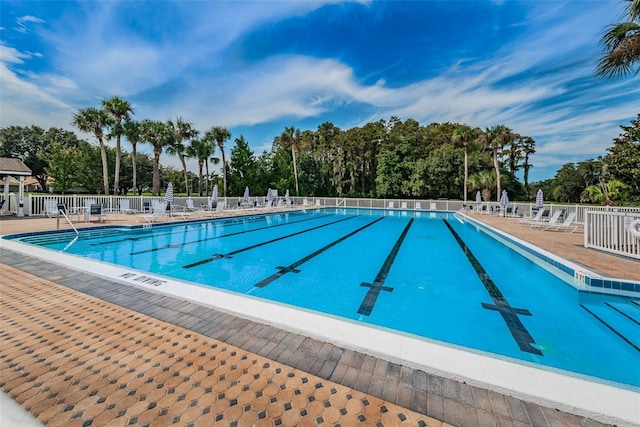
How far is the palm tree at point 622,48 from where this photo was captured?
7676 millimetres

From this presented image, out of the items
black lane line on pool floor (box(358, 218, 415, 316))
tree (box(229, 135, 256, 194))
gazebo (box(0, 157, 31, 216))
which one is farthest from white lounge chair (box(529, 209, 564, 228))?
tree (box(229, 135, 256, 194))

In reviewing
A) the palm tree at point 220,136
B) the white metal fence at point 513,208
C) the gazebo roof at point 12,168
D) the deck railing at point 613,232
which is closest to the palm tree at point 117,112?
the palm tree at point 220,136

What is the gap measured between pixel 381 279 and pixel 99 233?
9582mm

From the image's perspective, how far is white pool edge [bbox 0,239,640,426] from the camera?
5.49ft

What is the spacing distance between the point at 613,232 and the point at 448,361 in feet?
23.8

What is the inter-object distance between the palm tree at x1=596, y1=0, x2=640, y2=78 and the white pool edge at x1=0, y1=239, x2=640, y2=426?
35.7ft

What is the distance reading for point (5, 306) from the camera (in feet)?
10.2

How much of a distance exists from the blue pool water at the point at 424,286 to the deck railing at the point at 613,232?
162 cm

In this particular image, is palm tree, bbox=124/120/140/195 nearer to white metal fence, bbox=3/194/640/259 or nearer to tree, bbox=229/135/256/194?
tree, bbox=229/135/256/194

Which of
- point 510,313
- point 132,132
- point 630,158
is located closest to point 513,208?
point 630,158

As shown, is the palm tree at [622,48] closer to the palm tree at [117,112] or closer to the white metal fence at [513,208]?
the white metal fence at [513,208]

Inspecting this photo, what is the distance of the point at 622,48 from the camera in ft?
25.5

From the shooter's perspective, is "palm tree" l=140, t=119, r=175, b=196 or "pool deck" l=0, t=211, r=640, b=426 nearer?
"pool deck" l=0, t=211, r=640, b=426

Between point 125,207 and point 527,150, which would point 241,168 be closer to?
point 125,207
